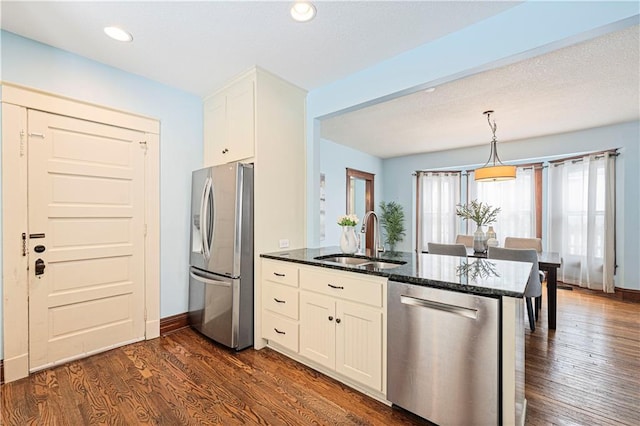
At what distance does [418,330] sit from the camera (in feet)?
5.37

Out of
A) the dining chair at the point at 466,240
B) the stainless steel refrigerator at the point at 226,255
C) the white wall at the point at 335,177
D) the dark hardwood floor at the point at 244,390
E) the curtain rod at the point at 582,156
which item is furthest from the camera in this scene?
the white wall at the point at 335,177

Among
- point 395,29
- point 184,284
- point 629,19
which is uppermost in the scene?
point 395,29

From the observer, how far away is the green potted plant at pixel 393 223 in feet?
21.6

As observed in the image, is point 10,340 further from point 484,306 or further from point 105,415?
point 484,306

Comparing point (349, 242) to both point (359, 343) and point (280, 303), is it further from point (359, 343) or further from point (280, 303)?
point (359, 343)

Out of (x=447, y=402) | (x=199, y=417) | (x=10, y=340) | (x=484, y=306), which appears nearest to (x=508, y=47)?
(x=484, y=306)

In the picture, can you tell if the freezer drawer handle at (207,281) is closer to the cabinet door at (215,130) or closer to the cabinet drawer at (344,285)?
the cabinet drawer at (344,285)

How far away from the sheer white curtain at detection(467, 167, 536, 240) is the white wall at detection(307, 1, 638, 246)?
4370 mm

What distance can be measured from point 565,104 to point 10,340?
595 centimetres

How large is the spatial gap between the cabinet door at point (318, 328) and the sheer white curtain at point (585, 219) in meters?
4.88

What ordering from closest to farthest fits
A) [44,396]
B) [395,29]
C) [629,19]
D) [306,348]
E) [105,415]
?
[629,19] → [105,415] → [44,396] → [395,29] → [306,348]

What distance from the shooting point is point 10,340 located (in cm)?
210

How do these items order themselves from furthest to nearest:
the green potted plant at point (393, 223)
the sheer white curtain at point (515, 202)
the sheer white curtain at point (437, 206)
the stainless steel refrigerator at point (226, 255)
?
the green potted plant at point (393, 223) < the sheer white curtain at point (437, 206) < the sheer white curtain at point (515, 202) < the stainless steel refrigerator at point (226, 255)

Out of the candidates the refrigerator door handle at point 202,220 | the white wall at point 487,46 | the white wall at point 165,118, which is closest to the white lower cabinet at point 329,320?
the refrigerator door handle at point 202,220
